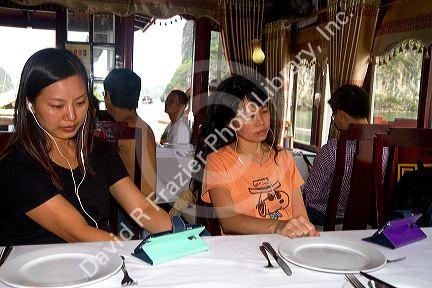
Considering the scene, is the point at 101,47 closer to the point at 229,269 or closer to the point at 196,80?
the point at 196,80

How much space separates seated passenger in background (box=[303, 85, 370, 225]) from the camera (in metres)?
2.32

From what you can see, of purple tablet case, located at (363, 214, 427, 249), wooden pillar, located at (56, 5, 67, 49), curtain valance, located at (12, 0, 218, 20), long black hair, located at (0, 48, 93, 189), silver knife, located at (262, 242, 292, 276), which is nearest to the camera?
silver knife, located at (262, 242, 292, 276)

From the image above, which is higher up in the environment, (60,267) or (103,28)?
(103,28)

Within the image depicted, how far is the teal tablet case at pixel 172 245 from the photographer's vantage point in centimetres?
92

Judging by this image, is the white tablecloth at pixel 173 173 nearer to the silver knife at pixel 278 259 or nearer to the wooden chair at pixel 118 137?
the wooden chair at pixel 118 137

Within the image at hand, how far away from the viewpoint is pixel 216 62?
6176mm

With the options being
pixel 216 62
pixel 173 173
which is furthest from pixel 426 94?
pixel 216 62

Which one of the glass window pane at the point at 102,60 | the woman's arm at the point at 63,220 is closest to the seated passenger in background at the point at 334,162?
the woman's arm at the point at 63,220

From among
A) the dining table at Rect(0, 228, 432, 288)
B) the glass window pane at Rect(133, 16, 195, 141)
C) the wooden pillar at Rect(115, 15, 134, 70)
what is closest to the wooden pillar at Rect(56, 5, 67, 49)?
the wooden pillar at Rect(115, 15, 134, 70)

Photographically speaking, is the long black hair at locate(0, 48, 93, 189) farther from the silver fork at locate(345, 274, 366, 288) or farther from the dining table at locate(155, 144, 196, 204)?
the dining table at locate(155, 144, 196, 204)

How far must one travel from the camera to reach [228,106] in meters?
1.65

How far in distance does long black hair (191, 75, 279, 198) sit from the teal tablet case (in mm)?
608

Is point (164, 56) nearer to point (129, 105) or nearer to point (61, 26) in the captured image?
point (61, 26)

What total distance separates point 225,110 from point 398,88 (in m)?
2.68
